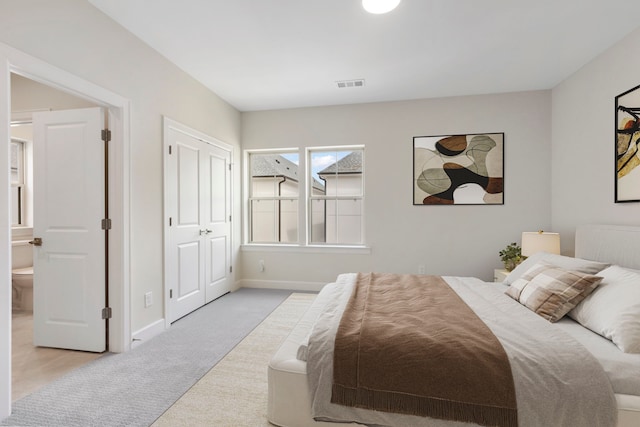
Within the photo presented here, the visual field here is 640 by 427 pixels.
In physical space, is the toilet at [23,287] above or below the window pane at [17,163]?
below

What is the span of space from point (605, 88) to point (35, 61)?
467 centimetres

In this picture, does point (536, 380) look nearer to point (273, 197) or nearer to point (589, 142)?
point (589, 142)

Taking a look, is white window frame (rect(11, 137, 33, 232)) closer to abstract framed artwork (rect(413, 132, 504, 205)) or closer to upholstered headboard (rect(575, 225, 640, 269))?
abstract framed artwork (rect(413, 132, 504, 205))

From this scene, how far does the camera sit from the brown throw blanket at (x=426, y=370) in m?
1.35

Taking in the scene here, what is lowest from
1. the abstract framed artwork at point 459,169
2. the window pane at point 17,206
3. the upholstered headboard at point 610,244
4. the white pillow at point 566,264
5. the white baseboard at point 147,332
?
the white baseboard at point 147,332

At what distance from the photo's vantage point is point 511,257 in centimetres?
366

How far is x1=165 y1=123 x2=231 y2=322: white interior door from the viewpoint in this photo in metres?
3.32

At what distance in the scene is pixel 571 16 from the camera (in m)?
2.44

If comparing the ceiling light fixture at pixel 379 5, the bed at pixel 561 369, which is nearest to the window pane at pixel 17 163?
the bed at pixel 561 369

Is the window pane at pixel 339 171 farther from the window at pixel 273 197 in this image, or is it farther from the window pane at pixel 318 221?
the window at pixel 273 197

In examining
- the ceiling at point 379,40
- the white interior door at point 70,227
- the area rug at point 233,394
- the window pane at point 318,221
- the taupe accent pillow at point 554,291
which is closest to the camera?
the area rug at point 233,394

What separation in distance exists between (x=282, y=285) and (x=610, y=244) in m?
3.79

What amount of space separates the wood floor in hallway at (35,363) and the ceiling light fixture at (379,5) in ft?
11.5

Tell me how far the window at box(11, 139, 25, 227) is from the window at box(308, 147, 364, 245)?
4019 millimetres
